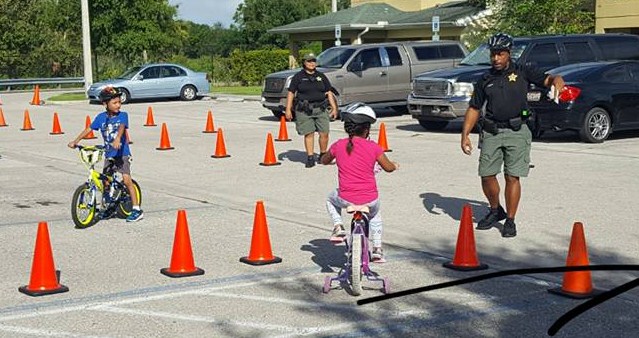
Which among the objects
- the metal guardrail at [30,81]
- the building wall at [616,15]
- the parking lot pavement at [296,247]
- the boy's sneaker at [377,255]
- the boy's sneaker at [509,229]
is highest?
the building wall at [616,15]

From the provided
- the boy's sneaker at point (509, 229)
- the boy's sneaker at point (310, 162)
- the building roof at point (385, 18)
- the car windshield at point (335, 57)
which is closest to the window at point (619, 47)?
the car windshield at point (335, 57)

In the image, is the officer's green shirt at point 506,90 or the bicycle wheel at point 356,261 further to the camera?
the officer's green shirt at point 506,90

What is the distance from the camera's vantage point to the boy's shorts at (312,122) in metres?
15.5

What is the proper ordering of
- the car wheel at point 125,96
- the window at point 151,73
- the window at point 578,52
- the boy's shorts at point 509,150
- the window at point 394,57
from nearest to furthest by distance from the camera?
the boy's shorts at point 509,150 → the window at point 578,52 → the window at point 394,57 → the car wheel at point 125,96 → the window at point 151,73

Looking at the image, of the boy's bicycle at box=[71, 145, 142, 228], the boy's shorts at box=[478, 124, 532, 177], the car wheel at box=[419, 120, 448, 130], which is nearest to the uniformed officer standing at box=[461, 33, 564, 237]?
the boy's shorts at box=[478, 124, 532, 177]

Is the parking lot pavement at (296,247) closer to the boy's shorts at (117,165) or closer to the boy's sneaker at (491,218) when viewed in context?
the boy's sneaker at (491,218)

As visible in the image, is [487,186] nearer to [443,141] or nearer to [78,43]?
[443,141]

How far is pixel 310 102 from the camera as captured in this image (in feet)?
50.8

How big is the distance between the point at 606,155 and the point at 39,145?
1084cm

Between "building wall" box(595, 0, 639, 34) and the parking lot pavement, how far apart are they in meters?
14.6

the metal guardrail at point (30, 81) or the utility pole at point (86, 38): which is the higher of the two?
the utility pole at point (86, 38)

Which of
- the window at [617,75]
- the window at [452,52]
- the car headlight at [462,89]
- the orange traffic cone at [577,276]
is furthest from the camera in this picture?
the window at [452,52]

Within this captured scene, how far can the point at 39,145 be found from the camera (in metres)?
19.8

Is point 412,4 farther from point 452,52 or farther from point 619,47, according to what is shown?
point 619,47
